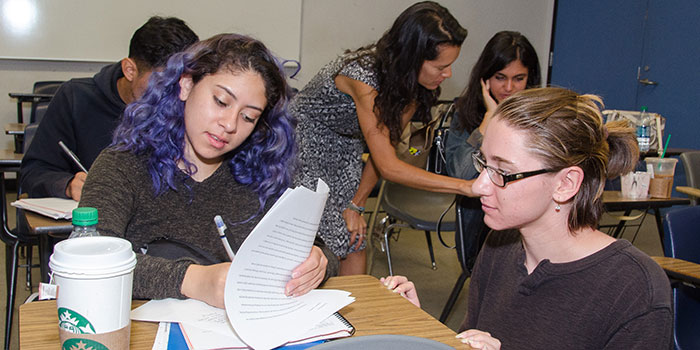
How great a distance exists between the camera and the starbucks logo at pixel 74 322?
0.66 m

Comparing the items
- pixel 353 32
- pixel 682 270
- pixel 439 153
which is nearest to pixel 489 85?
pixel 439 153

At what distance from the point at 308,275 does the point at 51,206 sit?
3.39 ft

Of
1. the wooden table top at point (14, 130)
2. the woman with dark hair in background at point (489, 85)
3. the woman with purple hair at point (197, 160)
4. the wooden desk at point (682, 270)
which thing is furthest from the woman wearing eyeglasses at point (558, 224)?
the wooden table top at point (14, 130)

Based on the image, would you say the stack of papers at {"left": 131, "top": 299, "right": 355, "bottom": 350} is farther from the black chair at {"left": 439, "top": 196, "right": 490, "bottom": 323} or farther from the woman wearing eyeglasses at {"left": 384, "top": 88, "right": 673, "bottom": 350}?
the black chair at {"left": 439, "top": 196, "right": 490, "bottom": 323}

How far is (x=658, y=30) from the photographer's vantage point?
19.2 ft

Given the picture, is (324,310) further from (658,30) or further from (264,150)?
(658,30)

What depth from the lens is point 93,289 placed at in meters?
0.64

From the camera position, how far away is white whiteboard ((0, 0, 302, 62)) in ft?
16.1

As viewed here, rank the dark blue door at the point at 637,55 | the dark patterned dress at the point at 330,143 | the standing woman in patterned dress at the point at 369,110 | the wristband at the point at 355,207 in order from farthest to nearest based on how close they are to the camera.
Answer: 1. the dark blue door at the point at 637,55
2. the wristband at the point at 355,207
3. the dark patterned dress at the point at 330,143
4. the standing woman in patterned dress at the point at 369,110

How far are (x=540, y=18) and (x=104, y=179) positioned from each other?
6.76 metres

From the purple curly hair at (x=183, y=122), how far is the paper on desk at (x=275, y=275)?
1.37 feet

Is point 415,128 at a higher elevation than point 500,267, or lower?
higher

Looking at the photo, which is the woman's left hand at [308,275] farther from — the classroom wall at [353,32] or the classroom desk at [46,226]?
the classroom wall at [353,32]

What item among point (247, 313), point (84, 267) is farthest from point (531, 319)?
point (84, 267)
